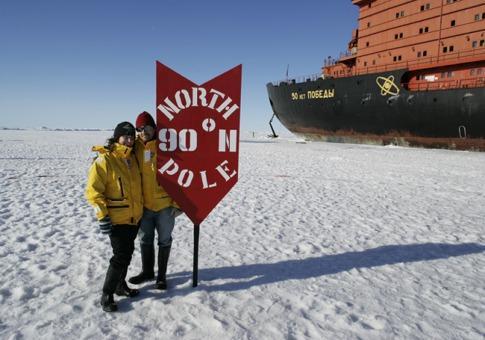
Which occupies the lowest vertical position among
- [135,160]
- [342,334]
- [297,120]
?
[342,334]

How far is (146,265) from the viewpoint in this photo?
9.51 ft

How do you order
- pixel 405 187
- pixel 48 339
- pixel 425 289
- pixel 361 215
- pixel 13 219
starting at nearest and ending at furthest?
pixel 48 339, pixel 425 289, pixel 13 219, pixel 361 215, pixel 405 187

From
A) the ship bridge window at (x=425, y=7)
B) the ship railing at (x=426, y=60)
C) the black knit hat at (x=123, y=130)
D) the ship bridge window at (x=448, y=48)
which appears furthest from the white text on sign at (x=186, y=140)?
the ship bridge window at (x=425, y=7)

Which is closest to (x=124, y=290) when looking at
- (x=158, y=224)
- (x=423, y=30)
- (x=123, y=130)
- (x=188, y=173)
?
(x=158, y=224)

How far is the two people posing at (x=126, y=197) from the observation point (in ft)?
7.51

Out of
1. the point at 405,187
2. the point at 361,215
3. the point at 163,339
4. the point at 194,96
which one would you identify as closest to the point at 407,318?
the point at 163,339

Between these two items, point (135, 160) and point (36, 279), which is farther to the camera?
→ point (36, 279)

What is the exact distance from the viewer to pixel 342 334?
2.22m

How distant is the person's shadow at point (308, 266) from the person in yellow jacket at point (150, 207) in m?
0.20

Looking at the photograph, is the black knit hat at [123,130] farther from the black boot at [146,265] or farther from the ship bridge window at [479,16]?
the ship bridge window at [479,16]

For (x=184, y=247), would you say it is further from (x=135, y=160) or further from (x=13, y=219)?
(x=13, y=219)

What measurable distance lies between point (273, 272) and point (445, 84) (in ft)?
56.4

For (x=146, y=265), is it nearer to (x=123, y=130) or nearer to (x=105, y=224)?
(x=105, y=224)

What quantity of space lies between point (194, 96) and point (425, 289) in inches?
109
